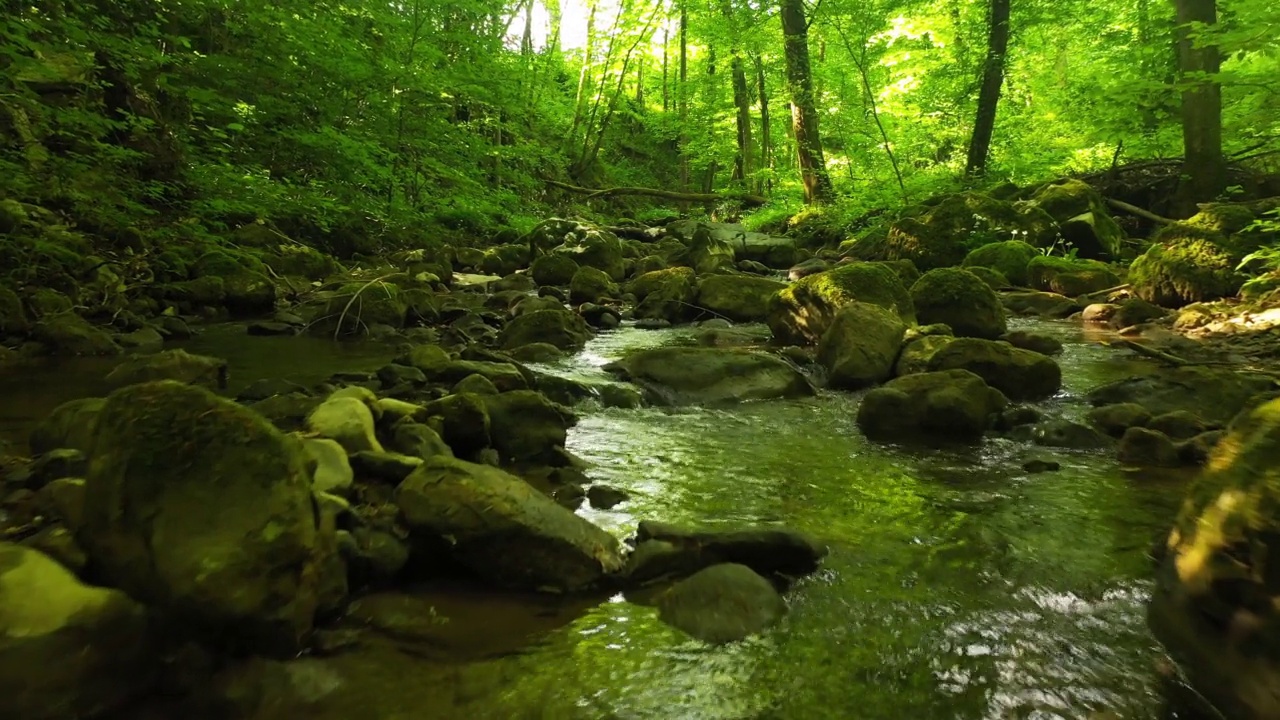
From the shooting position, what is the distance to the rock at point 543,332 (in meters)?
7.84

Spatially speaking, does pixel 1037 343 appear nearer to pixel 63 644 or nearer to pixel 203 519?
pixel 203 519

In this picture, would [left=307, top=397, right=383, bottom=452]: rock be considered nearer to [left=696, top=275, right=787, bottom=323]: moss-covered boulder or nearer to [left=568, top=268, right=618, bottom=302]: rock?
[left=696, top=275, right=787, bottom=323]: moss-covered boulder

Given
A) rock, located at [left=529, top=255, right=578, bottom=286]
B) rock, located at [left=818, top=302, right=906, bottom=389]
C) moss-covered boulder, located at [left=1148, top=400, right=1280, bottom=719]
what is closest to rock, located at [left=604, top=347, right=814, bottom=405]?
rock, located at [left=818, top=302, right=906, bottom=389]

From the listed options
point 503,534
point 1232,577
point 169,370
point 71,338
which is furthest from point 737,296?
point 1232,577

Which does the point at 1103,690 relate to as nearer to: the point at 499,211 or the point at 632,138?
the point at 499,211

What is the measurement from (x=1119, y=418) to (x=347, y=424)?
15.9 ft

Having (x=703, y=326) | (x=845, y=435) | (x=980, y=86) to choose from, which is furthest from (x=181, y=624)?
(x=980, y=86)

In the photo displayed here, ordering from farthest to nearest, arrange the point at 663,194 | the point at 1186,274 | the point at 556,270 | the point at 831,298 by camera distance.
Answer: the point at 663,194
the point at 556,270
the point at 1186,274
the point at 831,298

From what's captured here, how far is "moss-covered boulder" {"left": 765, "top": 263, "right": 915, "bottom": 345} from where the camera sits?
24.2 ft

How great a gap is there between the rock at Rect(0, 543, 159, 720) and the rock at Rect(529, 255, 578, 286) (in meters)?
10.5

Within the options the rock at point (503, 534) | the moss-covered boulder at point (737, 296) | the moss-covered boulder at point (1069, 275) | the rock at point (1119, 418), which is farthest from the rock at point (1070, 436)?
the moss-covered boulder at point (1069, 275)

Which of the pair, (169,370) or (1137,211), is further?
(1137,211)

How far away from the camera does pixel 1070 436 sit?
4562mm

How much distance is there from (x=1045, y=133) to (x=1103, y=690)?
53.3 ft
